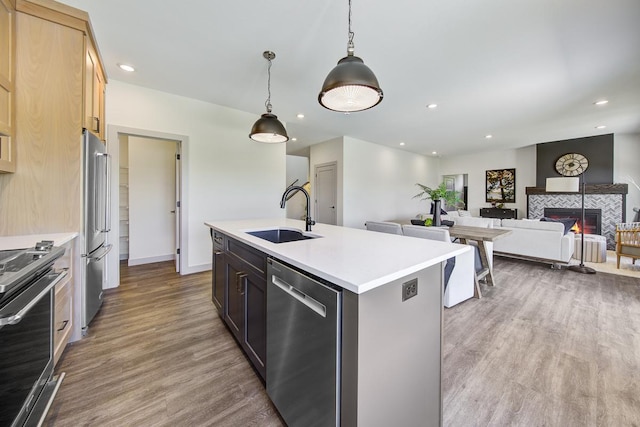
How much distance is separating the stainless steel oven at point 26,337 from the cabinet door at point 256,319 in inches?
36.4

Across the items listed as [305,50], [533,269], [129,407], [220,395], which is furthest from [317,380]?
[533,269]

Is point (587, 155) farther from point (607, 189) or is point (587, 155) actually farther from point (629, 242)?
point (629, 242)

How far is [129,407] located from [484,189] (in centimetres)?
911

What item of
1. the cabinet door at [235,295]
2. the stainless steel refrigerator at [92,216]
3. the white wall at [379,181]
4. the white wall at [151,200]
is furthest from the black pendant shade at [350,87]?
the white wall at [379,181]

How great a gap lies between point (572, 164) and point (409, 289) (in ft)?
26.3

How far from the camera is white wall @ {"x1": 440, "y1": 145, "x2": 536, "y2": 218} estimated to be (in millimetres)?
6938

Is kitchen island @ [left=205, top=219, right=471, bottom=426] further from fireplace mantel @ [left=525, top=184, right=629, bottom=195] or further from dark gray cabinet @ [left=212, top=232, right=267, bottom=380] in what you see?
fireplace mantel @ [left=525, top=184, right=629, bottom=195]

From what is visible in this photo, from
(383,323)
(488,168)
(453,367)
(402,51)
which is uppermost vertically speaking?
(402,51)

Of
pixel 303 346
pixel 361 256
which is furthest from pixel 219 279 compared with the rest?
pixel 361 256

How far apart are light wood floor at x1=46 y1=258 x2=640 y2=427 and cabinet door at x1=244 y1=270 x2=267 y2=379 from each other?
210 mm

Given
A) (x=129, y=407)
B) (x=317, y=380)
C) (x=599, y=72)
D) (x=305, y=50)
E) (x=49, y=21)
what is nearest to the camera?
(x=317, y=380)

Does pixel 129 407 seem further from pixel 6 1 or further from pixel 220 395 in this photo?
pixel 6 1

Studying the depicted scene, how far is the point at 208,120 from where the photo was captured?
148 inches

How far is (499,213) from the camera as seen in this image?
23.7ft
